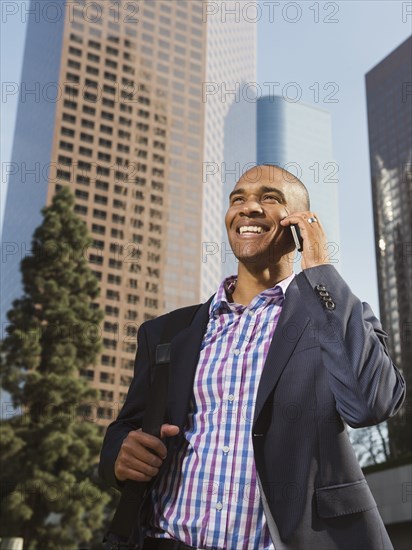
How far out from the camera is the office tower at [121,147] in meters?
80.1

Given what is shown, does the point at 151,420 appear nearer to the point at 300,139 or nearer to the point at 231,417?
the point at 231,417

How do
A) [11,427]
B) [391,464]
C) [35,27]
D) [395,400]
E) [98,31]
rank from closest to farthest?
[395,400], [391,464], [11,427], [98,31], [35,27]

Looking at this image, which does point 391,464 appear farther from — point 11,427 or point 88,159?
point 88,159

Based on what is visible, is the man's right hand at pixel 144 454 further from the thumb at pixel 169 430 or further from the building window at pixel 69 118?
the building window at pixel 69 118

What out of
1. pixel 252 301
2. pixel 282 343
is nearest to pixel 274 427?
pixel 282 343

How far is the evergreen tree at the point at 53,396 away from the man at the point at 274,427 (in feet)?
58.8

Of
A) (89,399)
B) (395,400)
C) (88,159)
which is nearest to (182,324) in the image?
(395,400)

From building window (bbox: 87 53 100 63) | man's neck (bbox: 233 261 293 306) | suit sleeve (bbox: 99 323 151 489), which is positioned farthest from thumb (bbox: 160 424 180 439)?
building window (bbox: 87 53 100 63)

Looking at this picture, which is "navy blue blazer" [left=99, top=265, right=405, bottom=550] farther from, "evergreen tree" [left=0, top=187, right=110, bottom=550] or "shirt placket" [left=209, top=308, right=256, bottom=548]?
"evergreen tree" [left=0, top=187, right=110, bottom=550]

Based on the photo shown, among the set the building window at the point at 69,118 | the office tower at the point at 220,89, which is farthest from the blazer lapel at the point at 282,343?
the office tower at the point at 220,89

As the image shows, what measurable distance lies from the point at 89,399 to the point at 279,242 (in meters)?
18.6

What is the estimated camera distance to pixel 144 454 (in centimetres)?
187

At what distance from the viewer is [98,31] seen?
90.2 metres

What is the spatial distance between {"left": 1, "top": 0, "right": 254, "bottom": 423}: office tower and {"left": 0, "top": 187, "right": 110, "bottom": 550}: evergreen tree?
167 ft
